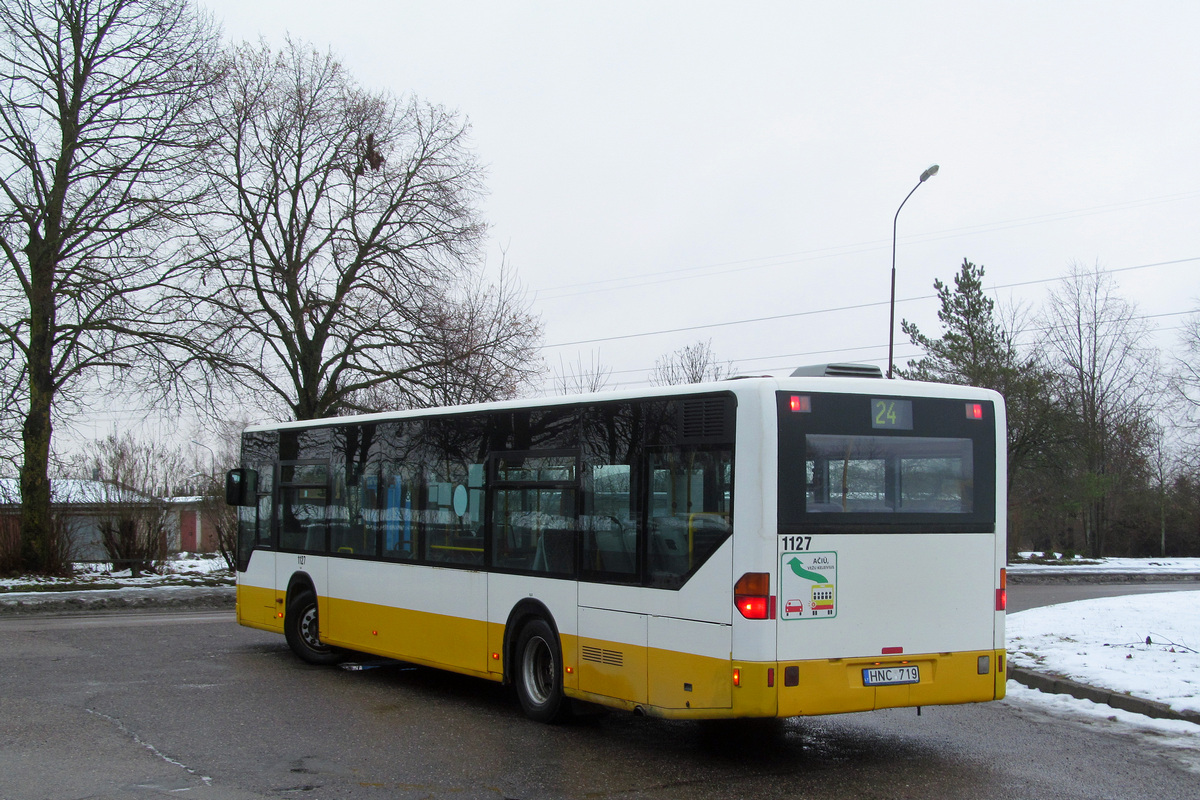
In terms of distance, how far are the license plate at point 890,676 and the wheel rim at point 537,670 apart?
2.83m

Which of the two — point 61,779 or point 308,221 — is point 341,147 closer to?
point 308,221

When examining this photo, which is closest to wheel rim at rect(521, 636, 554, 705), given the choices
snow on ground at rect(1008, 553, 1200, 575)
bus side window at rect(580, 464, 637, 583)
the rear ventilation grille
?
the rear ventilation grille

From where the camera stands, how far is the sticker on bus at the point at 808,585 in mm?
6957

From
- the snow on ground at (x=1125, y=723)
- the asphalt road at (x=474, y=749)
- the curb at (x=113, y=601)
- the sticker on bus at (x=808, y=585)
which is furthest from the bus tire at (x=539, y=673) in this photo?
the curb at (x=113, y=601)

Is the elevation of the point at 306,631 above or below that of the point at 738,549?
below

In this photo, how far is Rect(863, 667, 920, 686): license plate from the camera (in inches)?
283

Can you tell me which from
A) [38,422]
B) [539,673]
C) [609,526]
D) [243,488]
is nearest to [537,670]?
[539,673]

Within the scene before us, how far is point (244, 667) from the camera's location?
12.2 meters

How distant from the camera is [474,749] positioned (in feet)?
25.8

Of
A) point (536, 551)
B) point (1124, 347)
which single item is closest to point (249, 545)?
point (536, 551)

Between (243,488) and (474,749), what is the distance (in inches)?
281

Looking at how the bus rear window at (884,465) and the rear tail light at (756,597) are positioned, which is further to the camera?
the bus rear window at (884,465)

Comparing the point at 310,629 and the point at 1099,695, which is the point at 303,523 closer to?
the point at 310,629

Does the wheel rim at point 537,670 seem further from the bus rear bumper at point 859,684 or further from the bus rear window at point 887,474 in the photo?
the bus rear window at point 887,474
